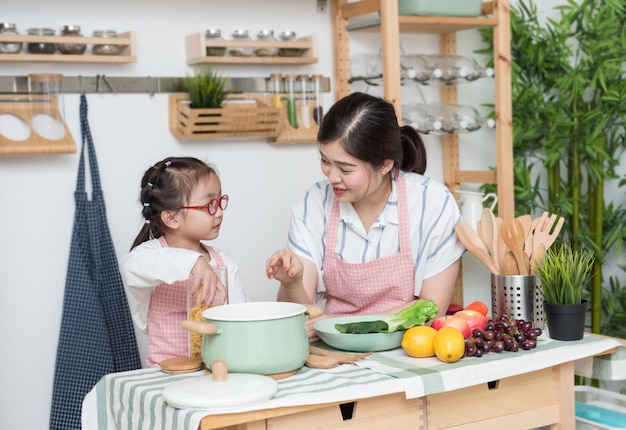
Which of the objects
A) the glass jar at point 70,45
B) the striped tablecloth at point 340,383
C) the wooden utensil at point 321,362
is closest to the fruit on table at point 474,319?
the striped tablecloth at point 340,383

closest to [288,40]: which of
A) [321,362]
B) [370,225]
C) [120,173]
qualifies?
[120,173]

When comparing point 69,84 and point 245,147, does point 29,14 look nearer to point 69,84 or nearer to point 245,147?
point 69,84

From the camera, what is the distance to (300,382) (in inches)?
70.4

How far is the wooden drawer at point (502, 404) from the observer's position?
6.28ft

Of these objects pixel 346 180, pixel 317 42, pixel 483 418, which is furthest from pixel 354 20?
A: pixel 483 418

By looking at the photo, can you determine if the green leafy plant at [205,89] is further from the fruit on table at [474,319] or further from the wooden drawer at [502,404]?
the wooden drawer at [502,404]

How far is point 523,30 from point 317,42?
3.12ft

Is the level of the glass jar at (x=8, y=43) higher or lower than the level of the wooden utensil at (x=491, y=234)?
higher

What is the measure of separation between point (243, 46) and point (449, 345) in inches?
68.2

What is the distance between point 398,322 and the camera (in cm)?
204

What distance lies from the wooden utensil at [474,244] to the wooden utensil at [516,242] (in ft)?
0.28

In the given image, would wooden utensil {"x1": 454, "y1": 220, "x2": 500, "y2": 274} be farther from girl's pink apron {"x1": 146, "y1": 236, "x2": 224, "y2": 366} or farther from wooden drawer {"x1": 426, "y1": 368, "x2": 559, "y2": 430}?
girl's pink apron {"x1": 146, "y1": 236, "x2": 224, "y2": 366}

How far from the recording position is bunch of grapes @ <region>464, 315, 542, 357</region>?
196cm

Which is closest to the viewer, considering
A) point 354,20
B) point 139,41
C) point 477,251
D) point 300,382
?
point 300,382
